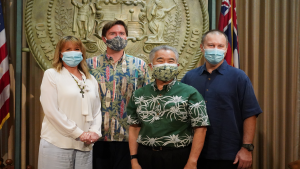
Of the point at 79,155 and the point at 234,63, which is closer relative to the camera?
the point at 79,155

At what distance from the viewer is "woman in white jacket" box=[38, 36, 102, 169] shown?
6.93ft

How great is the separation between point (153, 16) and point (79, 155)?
Answer: 1861 mm

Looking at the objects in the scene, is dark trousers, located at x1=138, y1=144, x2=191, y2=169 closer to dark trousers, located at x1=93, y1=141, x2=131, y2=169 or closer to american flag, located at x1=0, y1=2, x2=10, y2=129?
dark trousers, located at x1=93, y1=141, x2=131, y2=169

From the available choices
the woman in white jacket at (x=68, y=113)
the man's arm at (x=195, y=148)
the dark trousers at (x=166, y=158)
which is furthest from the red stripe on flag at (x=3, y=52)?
the man's arm at (x=195, y=148)

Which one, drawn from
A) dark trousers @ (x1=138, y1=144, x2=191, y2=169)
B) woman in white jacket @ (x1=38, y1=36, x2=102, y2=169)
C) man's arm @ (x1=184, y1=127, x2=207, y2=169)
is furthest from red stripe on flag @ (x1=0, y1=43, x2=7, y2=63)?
man's arm @ (x1=184, y1=127, x2=207, y2=169)

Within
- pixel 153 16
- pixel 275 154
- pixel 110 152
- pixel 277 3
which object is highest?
pixel 277 3

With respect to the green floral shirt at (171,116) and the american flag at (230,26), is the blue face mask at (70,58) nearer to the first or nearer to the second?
the green floral shirt at (171,116)

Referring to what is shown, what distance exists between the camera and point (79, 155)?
7.26 feet

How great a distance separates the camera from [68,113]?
216 cm

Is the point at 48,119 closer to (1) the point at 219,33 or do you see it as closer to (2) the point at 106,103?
(2) the point at 106,103

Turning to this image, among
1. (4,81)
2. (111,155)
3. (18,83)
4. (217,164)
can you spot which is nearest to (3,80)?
(4,81)

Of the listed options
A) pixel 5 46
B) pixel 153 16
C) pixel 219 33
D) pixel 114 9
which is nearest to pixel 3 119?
pixel 5 46

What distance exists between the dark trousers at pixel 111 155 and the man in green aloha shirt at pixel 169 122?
1.54 ft

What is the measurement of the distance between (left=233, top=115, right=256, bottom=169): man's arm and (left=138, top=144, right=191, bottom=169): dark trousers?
457 mm
